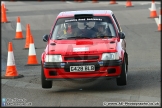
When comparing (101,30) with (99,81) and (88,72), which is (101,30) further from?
(88,72)

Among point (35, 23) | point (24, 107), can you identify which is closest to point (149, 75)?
point (24, 107)

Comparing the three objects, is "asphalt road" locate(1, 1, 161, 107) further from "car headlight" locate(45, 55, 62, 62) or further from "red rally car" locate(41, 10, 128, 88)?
"car headlight" locate(45, 55, 62, 62)

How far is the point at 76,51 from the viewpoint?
11.0 m

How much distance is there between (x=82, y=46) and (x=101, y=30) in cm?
108

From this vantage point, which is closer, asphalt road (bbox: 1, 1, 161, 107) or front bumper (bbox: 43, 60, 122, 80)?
asphalt road (bbox: 1, 1, 161, 107)

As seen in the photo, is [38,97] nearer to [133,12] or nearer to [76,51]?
[76,51]

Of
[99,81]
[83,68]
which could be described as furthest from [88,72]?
[99,81]

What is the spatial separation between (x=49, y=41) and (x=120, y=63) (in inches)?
66.5

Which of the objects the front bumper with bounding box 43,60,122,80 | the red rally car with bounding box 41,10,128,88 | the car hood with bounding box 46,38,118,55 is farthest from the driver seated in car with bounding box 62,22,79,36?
the front bumper with bounding box 43,60,122,80

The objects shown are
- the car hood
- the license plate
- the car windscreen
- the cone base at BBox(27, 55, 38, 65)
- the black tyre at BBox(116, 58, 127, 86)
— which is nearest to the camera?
the license plate

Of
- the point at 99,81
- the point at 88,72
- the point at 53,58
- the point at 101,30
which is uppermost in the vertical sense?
the point at 101,30

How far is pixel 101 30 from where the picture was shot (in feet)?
39.9

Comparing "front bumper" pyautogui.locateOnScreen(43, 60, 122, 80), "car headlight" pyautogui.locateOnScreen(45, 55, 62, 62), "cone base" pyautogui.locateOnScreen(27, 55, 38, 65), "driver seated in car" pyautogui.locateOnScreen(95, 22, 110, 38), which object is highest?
"driver seated in car" pyautogui.locateOnScreen(95, 22, 110, 38)

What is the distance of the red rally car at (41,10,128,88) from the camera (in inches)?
429
